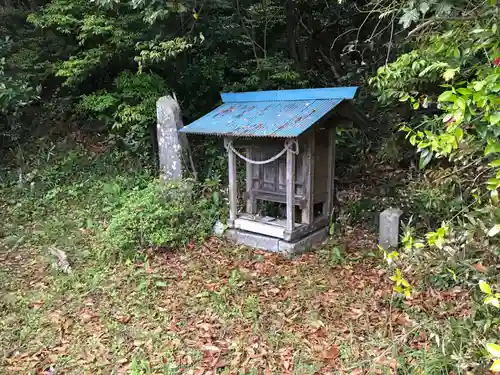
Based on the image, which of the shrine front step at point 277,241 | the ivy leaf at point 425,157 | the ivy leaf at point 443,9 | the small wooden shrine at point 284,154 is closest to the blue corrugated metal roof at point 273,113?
the small wooden shrine at point 284,154

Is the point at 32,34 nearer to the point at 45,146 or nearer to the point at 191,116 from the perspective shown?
the point at 45,146

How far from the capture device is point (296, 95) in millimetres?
5500

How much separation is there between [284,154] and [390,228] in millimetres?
1777

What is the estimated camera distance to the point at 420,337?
3.63 meters

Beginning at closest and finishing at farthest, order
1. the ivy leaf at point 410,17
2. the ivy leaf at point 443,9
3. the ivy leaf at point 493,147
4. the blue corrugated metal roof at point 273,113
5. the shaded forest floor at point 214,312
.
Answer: the ivy leaf at point 493,147, the ivy leaf at point 443,9, the ivy leaf at point 410,17, the shaded forest floor at point 214,312, the blue corrugated metal roof at point 273,113

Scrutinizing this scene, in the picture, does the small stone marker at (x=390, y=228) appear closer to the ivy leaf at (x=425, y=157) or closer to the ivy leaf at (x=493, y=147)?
the ivy leaf at (x=425, y=157)

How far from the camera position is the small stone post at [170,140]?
695 cm

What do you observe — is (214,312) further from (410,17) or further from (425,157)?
(410,17)

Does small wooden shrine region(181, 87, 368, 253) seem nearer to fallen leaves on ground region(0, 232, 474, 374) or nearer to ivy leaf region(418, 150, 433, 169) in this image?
fallen leaves on ground region(0, 232, 474, 374)

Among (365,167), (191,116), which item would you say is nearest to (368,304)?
(365,167)

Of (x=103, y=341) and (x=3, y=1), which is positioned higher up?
(x=3, y=1)

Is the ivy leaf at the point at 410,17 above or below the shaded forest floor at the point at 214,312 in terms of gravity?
above

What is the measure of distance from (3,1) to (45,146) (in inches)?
147

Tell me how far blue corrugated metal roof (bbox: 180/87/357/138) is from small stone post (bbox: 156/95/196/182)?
3.76ft
